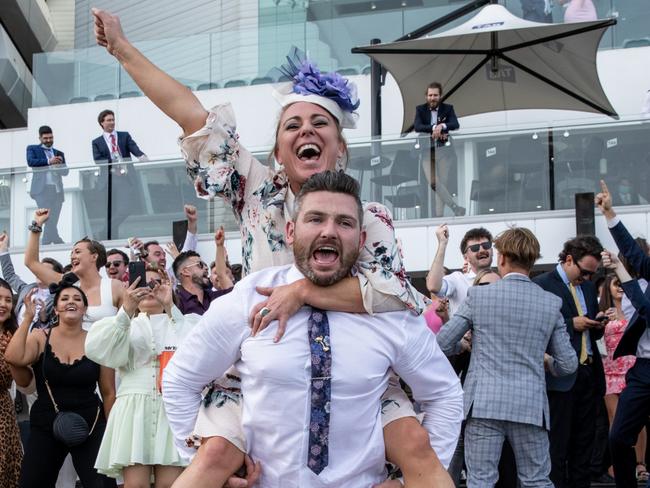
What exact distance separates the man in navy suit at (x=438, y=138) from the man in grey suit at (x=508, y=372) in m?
5.78

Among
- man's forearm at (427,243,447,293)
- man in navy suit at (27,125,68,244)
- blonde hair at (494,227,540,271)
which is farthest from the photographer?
man in navy suit at (27,125,68,244)

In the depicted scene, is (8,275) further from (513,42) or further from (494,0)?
(494,0)

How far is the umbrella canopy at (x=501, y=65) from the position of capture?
43.7 feet

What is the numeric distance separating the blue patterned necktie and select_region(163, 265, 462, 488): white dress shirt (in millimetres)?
17

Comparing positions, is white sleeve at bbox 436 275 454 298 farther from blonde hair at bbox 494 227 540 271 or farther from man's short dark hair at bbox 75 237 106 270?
man's short dark hair at bbox 75 237 106 270

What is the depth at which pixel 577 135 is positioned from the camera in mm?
12375

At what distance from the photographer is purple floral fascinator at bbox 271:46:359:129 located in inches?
150

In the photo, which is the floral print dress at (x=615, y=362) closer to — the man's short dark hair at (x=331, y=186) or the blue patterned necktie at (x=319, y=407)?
the man's short dark hair at (x=331, y=186)

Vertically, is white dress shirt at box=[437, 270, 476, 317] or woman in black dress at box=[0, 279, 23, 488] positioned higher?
white dress shirt at box=[437, 270, 476, 317]

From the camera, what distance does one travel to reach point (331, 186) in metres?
3.40

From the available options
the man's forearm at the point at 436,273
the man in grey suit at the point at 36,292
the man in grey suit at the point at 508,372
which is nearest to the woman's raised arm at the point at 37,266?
the man in grey suit at the point at 36,292

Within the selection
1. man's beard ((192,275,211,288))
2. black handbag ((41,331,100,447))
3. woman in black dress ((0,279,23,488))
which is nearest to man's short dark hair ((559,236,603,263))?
man's beard ((192,275,211,288))

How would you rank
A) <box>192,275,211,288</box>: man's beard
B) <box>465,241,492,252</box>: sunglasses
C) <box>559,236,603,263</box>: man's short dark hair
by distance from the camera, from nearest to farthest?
<box>559,236,603,263</box>: man's short dark hair, <box>465,241,492,252</box>: sunglasses, <box>192,275,211,288</box>: man's beard

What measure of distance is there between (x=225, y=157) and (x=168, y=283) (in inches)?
149
